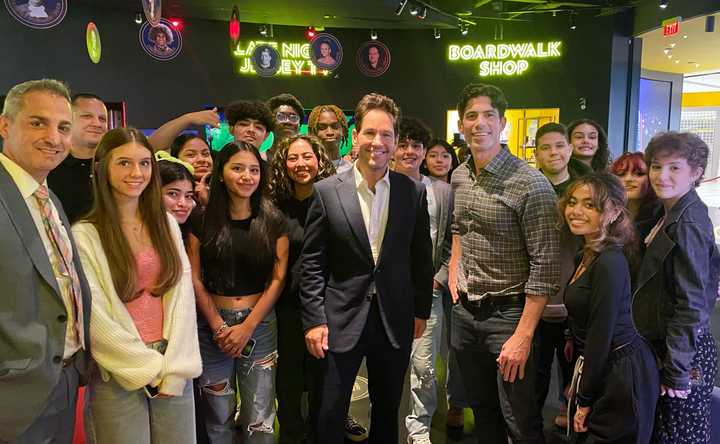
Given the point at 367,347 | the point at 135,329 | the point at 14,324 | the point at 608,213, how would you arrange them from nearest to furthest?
1. the point at 14,324
2. the point at 135,329
3. the point at 608,213
4. the point at 367,347

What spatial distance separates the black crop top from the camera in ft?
7.63

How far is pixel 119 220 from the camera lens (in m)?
1.88

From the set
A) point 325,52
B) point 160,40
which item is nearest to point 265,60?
point 325,52

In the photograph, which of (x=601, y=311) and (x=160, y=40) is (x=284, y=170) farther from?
(x=160, y=40)

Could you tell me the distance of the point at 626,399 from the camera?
1.98 metres

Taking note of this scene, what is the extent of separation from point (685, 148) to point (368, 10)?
6.18 meters

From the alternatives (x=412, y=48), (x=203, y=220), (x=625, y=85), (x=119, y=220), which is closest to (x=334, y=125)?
(x=203, y=220)

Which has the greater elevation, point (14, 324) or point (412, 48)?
point (412, 48)

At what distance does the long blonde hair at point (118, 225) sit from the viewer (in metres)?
1.81

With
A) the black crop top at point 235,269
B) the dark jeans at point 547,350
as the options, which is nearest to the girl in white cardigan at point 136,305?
the black crop top at point 235,269

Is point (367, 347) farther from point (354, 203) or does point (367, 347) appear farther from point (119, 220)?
point (119, 220)

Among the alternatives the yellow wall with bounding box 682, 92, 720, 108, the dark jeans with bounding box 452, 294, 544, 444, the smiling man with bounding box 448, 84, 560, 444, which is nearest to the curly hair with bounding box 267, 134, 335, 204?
the smiling man with bounding box 448, 84, 560, 444

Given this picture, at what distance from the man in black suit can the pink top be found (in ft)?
2.00

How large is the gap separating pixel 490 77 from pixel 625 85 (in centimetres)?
226
